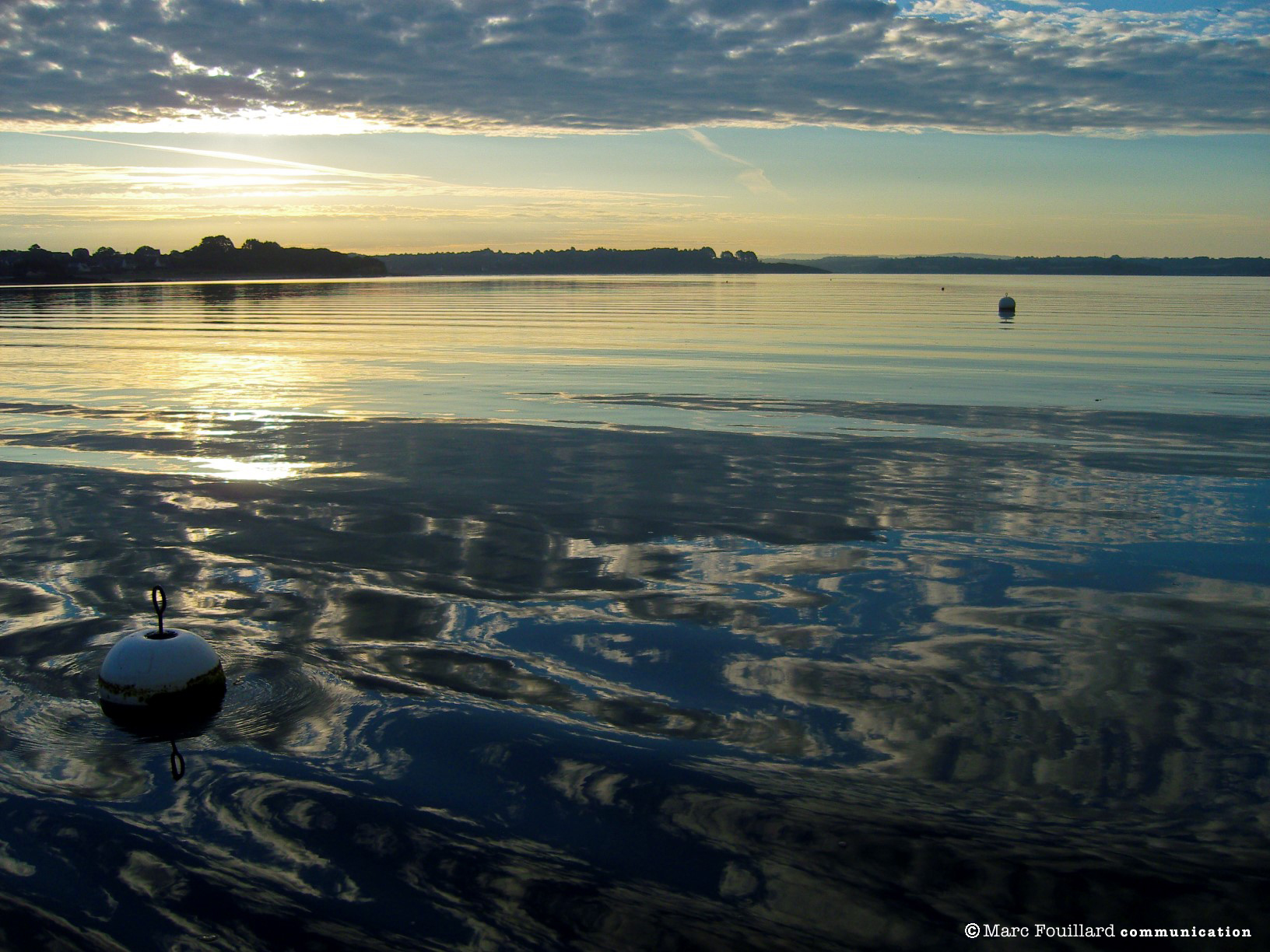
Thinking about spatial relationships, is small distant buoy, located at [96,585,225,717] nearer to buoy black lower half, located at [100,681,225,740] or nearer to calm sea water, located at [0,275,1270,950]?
buoy black lower half, located at [100,681,225,740]

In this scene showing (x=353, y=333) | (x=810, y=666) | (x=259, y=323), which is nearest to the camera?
(x=810, y=666)

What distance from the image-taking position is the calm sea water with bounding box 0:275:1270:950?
5.51 metres

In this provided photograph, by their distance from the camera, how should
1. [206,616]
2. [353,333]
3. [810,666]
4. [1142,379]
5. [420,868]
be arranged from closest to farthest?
[420,868] < [810,666] < [206,616] < [1142,379] < [353,333]

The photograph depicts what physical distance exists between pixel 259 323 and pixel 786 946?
53.9 meters

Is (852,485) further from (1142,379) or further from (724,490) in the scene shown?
(1142,379)

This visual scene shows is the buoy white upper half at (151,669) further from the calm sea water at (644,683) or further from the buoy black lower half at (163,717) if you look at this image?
the calm sea water at (644,683)

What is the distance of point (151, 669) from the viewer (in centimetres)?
740

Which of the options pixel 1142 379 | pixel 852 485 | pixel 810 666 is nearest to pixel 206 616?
pixel 810 666

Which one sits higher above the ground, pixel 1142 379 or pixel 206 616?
pixel 1142 379

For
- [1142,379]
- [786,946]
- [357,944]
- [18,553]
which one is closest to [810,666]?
[786,946]

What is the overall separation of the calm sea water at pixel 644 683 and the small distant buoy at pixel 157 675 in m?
0.29

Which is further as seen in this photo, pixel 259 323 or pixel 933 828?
pixel 259 323

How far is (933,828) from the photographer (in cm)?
609

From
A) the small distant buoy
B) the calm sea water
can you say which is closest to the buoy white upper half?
the small distant buoy
